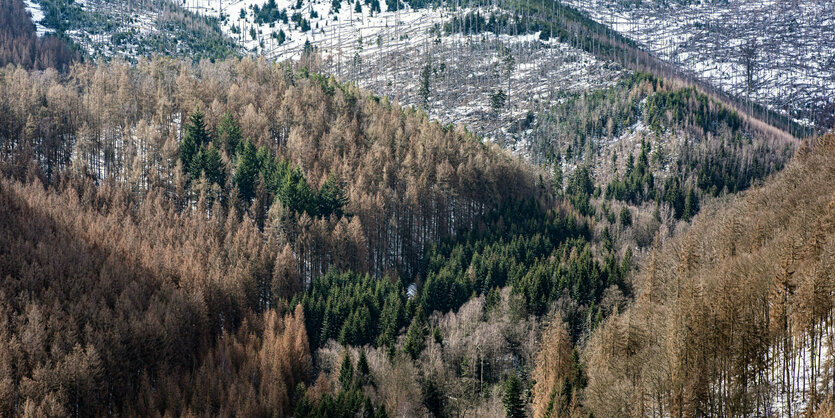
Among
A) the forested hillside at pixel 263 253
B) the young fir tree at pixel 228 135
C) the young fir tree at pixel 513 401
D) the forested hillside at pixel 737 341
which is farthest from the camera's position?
the young fir tree at pixel 228 135

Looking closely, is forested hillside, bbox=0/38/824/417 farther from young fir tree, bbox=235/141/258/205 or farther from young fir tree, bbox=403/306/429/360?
young fir tree, bbox=235/141/258/205

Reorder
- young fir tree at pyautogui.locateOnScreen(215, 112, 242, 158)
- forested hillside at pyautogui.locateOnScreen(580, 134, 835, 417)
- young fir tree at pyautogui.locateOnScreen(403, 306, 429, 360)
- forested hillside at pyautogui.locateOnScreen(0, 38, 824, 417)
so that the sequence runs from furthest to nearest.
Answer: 1. young fir tree at pyautogui.locateOnScreen(215, 112, 242, 158)
2. young fir tree at pyautogui.locateOnScreen(403, 306, 429, 360)
3. forested hillside at pyautogui.locateOnScreen(0, 38, 824, 417)
4. forested hillside at pyautogui.locateOnScreen(580, 134, 835, 417)

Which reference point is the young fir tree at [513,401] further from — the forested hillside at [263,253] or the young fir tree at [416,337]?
the young fir tree at [416,337]

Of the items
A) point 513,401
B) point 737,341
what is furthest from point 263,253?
point 737,341

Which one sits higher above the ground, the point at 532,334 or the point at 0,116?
the point at 0,116

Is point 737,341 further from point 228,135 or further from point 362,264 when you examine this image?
point 228,135

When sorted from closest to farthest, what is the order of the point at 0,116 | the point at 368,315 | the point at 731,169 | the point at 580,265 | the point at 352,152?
the point at 368,315
the point at 580,265
the point at 0,116
the point at 352,152
the point at 731,169

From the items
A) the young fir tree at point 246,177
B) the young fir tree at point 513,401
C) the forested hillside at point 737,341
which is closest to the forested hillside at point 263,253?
the young fir tree at point 246,177

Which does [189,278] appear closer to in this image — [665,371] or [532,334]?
[532,334]

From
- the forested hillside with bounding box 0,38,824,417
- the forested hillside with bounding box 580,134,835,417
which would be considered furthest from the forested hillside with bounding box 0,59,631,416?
the forested hillside with bounding box 580,134,835,417

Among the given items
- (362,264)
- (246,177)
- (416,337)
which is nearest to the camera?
(416,337)

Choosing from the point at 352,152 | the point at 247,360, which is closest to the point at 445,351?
the point at 247,360
